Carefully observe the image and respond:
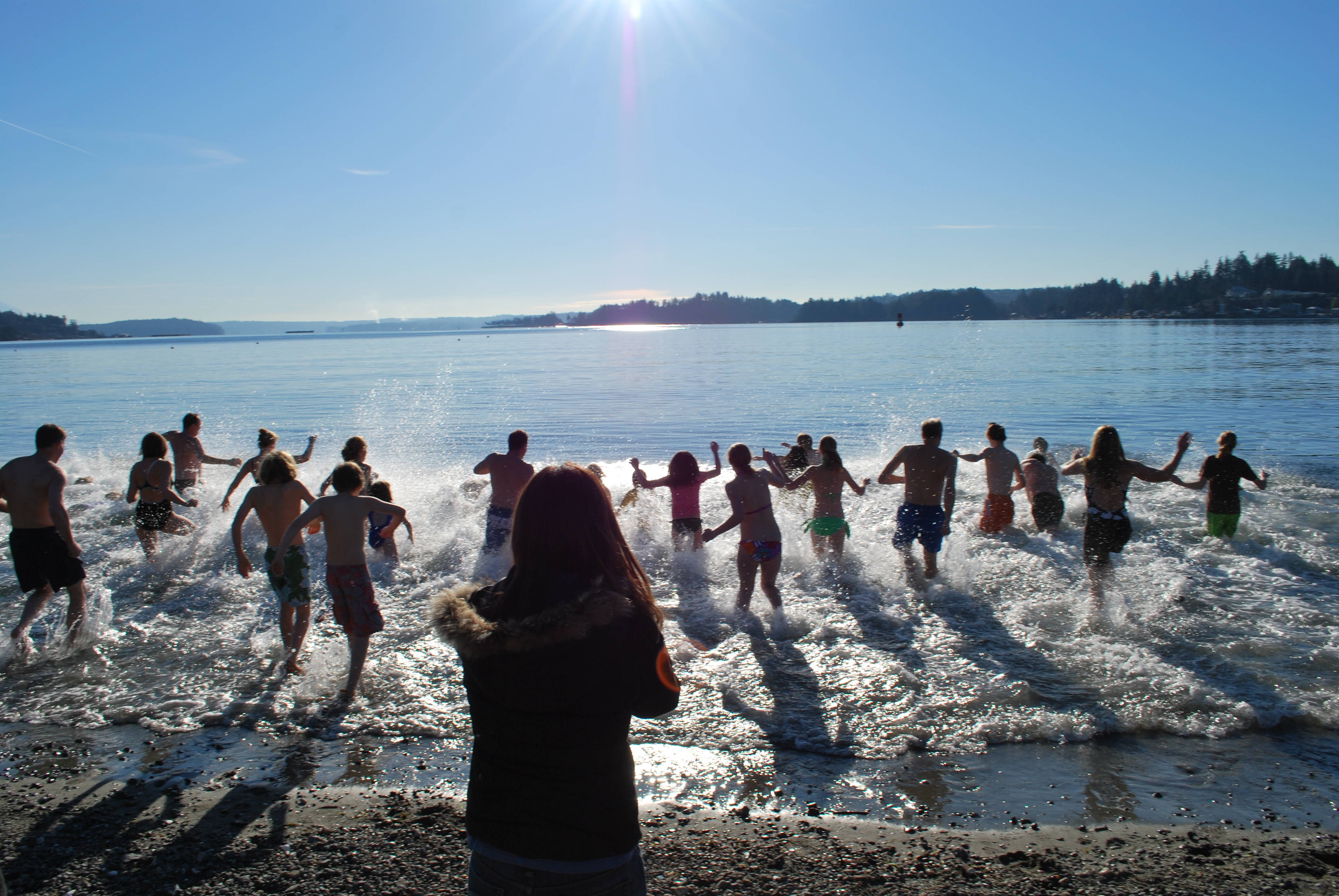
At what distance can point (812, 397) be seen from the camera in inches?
1391

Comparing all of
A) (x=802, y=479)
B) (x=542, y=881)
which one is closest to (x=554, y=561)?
(x=542, y=881)

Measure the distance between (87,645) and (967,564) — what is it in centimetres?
891

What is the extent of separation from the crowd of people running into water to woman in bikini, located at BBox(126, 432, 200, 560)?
2 cm

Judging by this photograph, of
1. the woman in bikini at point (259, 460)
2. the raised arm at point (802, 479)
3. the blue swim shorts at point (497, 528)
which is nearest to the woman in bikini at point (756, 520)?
the raised arm at point (802, 479)

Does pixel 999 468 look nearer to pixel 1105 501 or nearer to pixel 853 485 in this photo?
pixel 1105 501

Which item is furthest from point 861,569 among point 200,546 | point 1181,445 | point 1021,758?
point 200,546

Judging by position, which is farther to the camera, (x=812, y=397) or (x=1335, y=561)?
(x=812, y=397)

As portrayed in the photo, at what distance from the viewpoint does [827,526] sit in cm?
852

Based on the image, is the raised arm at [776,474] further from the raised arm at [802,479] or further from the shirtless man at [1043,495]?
the shirtless man at [1043,495]

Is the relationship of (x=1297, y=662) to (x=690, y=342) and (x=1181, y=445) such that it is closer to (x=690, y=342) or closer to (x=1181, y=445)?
(x=1181, y=445)

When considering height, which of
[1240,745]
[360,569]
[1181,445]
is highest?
[1181,445]

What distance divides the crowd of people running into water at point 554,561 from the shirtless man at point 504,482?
3 centimetres

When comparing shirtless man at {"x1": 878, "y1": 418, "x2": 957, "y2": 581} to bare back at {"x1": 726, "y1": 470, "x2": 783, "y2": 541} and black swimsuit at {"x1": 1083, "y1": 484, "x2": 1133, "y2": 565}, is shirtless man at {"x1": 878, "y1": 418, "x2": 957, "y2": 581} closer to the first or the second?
black swimsuit at {"x1": 1083, "y1": 484, "x2": 1133, "y2": 565}

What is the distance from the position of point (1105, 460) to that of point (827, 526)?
280 centimetres
